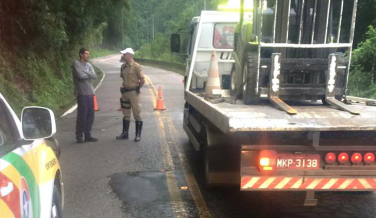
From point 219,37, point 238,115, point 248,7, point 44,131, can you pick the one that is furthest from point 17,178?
point 219,37

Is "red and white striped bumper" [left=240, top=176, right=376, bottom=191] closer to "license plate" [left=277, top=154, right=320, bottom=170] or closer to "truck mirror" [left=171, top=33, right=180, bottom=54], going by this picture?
"license plate" [left=277, top=154, right=320, bottom=170]

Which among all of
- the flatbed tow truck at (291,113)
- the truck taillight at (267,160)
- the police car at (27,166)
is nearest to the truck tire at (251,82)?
the flatbed tow truck at (291,113)

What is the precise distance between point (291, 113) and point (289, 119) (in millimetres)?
262

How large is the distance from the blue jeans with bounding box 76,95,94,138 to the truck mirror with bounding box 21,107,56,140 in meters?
5.23

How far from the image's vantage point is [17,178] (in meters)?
2.58

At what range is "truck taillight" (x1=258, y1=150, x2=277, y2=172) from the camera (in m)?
3.90

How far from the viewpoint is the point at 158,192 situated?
543cm

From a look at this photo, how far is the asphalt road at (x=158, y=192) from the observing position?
4.79 metres

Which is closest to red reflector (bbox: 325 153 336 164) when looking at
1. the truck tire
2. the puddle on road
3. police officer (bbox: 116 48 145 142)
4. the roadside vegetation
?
the truck tire

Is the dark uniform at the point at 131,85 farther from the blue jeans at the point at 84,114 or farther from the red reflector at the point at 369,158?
the red reflector at the point at 369,158

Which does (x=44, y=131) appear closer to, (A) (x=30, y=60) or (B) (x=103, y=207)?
(B) (x=103, y=207)

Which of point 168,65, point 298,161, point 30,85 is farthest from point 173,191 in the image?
point 168,65

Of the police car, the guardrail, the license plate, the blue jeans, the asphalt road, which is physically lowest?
the guardrail

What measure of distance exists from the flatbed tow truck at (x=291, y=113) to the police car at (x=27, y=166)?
1.51m
